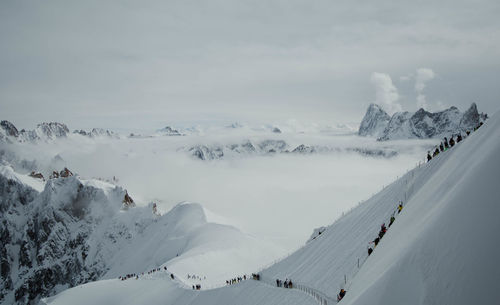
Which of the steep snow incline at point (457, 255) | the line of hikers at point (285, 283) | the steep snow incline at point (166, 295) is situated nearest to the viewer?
the steep snow incline at point (457, 255)

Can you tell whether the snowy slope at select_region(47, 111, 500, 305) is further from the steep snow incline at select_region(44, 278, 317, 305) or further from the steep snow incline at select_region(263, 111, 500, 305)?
the steep snow incline at select_region(44, 278, 317, 305)

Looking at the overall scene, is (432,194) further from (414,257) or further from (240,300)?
(240,300)

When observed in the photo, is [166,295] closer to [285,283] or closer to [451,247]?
[285,283]

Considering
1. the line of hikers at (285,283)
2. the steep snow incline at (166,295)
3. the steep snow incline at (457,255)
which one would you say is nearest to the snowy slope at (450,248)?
the steep snow incline at (457,255)

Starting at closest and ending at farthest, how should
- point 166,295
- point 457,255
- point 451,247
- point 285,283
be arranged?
point 457,255 < point 451,247 < point 285,283 < point 166,295

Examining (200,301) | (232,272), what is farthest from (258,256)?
(200,301)

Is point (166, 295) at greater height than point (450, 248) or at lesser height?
lesser

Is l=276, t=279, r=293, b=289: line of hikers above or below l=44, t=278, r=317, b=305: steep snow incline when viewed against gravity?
above

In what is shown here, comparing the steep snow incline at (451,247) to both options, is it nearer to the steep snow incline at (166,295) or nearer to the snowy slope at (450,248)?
the snowy slope at (450,248)

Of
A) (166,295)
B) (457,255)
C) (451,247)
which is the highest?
(451,247)

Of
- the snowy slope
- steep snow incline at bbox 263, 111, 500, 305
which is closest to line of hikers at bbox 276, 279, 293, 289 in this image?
the snowy slope

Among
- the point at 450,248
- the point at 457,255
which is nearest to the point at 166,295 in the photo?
the point at 450,248
